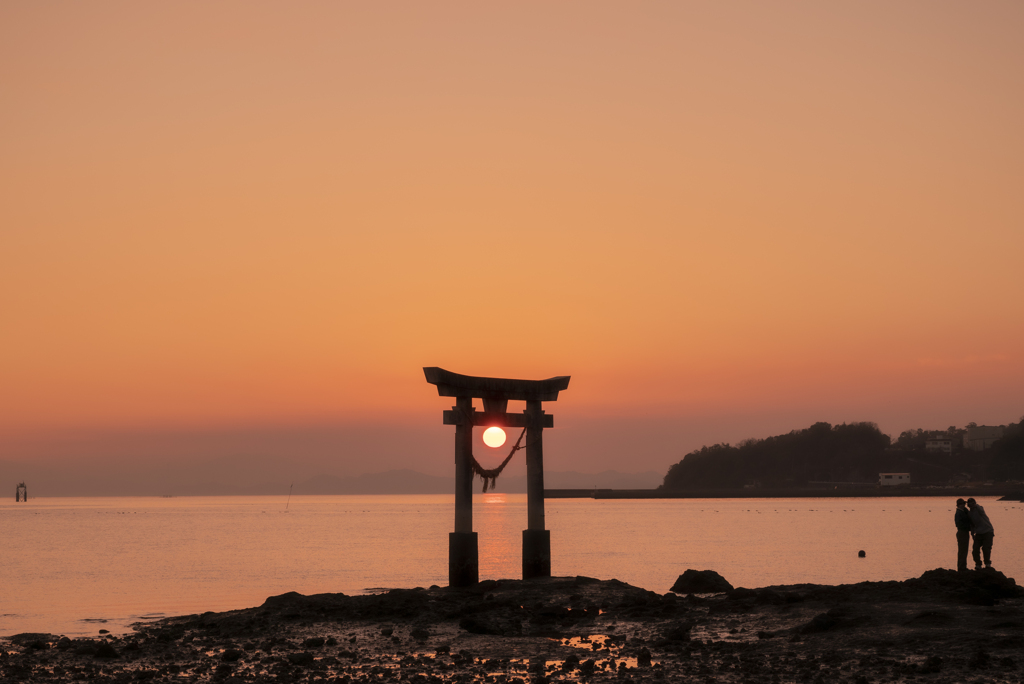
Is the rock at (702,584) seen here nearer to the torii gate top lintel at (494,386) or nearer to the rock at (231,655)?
the torii gate top lintel at (494,386)

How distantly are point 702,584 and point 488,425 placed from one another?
7.95m

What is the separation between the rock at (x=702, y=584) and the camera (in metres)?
27.6

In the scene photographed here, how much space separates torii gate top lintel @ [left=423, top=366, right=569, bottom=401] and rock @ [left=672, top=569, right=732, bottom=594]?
667 cm

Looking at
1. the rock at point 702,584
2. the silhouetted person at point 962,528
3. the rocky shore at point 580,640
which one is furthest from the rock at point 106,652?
the silhouetted person at point 962,528

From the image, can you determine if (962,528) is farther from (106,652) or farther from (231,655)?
(106,652)

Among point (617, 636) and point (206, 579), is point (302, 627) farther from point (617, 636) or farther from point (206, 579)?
point (206, 579)

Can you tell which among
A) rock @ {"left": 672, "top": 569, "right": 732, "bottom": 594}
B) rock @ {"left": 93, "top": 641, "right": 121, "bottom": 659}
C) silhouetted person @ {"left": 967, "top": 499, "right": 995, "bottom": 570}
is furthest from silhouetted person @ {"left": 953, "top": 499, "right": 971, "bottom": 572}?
rock @ {"left": 93, "top": 641, "right": 121, "bottom": 659}

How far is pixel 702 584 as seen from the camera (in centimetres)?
2766

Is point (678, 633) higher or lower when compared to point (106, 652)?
higher

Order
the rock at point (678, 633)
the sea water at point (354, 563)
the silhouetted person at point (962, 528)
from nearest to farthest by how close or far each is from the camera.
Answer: the rock at point (678, 633), the silhouetted person at point (962, 528), the sea water at point (354, 563)

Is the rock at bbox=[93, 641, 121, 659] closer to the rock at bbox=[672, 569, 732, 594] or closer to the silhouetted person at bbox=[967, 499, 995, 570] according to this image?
the rock at bbox=[672, 569, 732, 594]

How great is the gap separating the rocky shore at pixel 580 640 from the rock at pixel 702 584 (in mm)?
4472

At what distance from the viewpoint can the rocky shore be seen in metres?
14.5

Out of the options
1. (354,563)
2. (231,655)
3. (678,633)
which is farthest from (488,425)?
(354,563)
